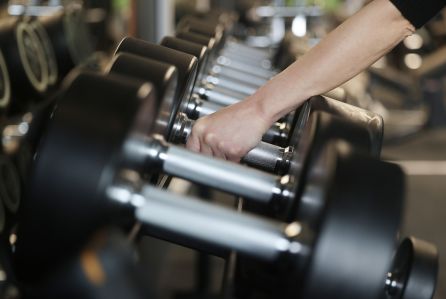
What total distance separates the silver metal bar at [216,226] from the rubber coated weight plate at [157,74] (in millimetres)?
97

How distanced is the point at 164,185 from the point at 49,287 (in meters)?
0.35

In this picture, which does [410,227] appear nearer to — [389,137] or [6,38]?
[389,137]

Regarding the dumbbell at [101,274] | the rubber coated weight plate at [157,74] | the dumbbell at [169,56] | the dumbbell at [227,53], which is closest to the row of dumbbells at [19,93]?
the dumbbell at [227,53]

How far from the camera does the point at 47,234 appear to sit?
1.75 feet

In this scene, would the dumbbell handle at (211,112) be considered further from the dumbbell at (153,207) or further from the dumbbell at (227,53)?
the dumbbell at (153,207)

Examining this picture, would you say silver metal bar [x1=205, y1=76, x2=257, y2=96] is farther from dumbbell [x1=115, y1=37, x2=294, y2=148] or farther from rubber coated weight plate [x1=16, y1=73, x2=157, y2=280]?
rubber coated weight plate [x1=16, y1=73, x2=157, y2=280]

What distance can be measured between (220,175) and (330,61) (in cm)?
24

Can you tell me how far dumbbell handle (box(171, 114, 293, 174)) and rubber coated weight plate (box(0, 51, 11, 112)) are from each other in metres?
0.93

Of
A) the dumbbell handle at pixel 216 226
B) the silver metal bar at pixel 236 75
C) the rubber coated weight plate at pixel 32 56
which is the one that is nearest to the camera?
the dumbbell handle at pixel 216 226

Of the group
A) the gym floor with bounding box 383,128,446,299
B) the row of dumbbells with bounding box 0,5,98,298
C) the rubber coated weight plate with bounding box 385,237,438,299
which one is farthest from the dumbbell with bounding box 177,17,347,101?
the gym floor with bounding box 383,128,446,299

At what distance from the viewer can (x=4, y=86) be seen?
1721 millimetres

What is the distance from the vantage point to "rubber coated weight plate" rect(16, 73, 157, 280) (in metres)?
0.52

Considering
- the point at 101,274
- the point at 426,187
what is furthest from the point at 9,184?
the point at 426,187

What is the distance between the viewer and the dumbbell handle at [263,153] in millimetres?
833
